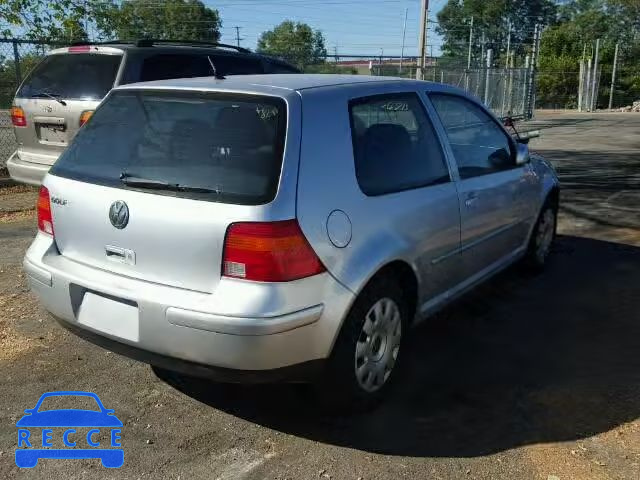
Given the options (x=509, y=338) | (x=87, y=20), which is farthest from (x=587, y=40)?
(x=509, y=338)

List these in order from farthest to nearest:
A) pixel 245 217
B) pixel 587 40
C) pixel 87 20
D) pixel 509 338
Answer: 1. pixel 587 40
2. pixel 87 20
3. pixel 509 338
4. pixel 245 217

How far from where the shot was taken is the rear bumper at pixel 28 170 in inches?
272

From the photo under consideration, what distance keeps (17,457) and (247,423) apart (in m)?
1.05

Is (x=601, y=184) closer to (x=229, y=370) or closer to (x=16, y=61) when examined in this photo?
(x=229, y=370)

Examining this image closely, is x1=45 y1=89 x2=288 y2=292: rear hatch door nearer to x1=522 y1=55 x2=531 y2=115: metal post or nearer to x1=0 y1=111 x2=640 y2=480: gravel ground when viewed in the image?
x1=0 y1=111 x2=640 y2=480: gravel ground

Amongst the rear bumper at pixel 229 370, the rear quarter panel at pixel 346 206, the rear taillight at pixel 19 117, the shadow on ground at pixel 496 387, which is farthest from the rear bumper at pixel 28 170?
the rear quarter panel at pixel 346 206

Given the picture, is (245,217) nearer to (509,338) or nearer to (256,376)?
(256,376)

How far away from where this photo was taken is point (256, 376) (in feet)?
9.29

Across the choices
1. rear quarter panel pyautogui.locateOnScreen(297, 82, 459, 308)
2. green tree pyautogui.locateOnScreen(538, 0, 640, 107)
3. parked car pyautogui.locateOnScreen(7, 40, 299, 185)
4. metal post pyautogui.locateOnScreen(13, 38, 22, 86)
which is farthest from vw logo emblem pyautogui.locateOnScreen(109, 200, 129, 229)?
green tree pyautogui.locateOnScreen(538, 0, 640, 107)

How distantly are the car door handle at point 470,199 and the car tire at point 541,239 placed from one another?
1.45 metres

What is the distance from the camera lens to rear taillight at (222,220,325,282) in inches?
108

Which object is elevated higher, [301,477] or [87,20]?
[87,20]

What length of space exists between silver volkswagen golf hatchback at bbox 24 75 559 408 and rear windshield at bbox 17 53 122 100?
137 inches

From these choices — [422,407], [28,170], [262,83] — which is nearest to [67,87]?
[28,170]
